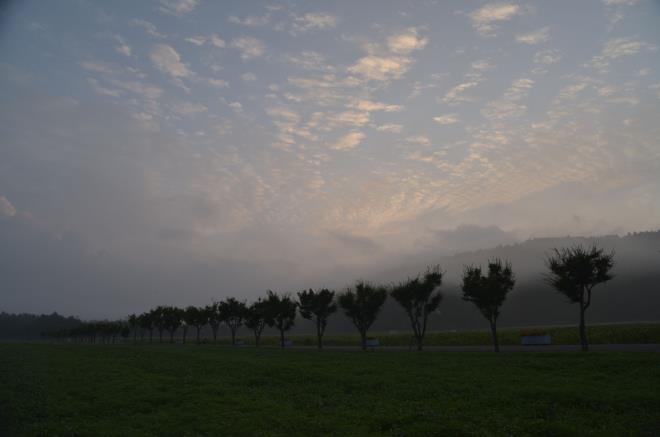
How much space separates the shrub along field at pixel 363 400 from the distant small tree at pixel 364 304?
119 feet

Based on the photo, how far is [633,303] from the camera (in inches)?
6929

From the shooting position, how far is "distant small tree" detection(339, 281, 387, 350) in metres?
72.2

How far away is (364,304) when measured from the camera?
72188 mm

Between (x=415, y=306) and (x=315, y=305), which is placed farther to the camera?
(x=315, y=305)

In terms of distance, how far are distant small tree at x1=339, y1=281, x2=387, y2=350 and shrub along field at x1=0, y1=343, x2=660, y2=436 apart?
3626cm

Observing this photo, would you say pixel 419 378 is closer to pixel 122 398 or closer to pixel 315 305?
pixel 122 398

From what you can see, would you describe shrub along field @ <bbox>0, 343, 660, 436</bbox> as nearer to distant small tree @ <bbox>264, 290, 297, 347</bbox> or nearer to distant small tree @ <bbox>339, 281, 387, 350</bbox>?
distant small tree @ <bbox>339, 281, 387, 350</bbox>

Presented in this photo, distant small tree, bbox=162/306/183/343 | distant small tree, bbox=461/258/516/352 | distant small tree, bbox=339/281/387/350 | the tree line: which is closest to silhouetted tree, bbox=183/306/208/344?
the tree line

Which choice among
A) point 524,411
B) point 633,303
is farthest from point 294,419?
point 633,303

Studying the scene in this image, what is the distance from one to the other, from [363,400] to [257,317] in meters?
74.7

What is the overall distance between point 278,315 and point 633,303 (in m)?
159

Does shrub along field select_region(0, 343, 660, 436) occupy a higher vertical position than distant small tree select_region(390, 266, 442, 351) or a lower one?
lower

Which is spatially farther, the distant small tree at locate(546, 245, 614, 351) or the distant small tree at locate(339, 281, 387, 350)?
the distant small tree at locate(339, 281, 387, 350)

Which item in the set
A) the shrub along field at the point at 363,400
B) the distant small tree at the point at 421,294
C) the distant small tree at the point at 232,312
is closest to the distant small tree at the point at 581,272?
the shrub along field at the point at 363,400
